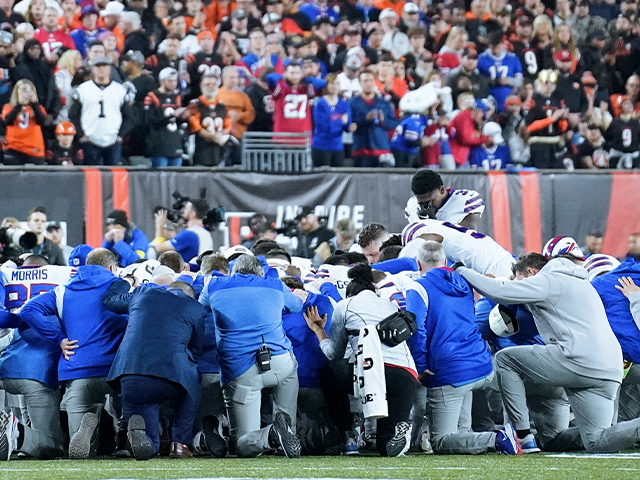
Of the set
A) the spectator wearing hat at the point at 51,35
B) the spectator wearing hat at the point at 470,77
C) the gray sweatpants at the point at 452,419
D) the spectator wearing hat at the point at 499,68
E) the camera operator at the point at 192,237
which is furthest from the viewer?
the spectator wearing hat at the point at 499,68

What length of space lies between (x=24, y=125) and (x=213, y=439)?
681 cm

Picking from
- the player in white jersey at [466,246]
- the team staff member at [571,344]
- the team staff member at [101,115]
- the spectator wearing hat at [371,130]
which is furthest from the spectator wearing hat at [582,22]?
the team staff member at [571,344]

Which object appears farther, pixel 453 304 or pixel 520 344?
pixel 520 344

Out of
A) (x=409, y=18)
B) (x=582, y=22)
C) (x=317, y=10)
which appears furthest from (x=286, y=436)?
(x=582, y=22)

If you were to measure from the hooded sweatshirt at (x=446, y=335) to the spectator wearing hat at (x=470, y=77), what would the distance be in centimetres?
893

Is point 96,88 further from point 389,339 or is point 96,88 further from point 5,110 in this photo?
point 389,339

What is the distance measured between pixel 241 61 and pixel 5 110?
3629 mm

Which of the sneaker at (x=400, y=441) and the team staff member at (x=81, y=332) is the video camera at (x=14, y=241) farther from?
the sneaker at (x=400, y=441)

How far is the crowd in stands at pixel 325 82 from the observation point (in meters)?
15.4

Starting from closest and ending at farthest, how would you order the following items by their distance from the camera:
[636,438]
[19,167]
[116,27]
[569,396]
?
[636,438]
[569,396]
[19,167]
[116,27]

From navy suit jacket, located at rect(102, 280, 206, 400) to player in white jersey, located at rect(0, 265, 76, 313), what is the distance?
1064 mm

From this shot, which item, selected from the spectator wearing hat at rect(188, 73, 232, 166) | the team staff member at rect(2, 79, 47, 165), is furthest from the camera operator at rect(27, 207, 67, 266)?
the spectator wearing hat at rect(188, 73, 232, 166)

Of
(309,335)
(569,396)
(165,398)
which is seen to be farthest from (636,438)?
(165,398)

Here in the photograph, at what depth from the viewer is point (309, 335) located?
9.59 meters
